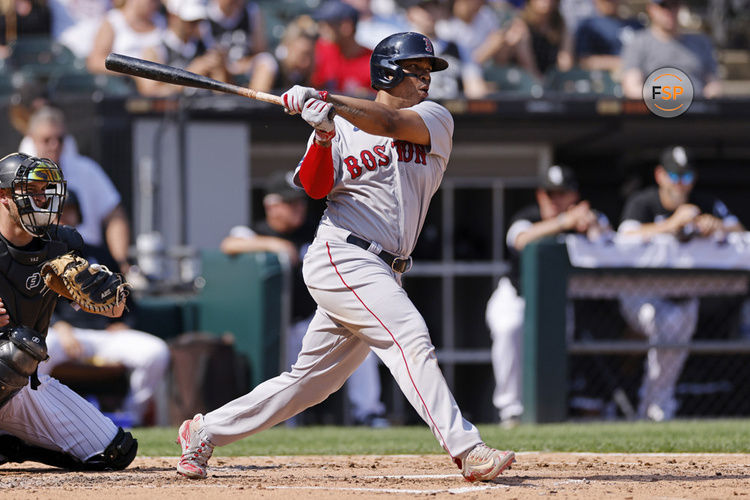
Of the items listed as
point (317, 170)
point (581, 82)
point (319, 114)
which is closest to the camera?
point (319, 114)

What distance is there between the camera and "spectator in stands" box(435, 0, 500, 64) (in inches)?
401

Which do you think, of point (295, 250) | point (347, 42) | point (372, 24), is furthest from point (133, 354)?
point (372, 24)

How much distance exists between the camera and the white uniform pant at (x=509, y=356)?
778cm

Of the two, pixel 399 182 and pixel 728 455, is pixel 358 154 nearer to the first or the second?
pixel 399 182

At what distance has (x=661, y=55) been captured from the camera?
9.47 m

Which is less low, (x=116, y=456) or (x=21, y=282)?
(x=21, y=282)

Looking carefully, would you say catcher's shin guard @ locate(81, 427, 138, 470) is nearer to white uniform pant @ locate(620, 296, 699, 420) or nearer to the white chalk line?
the white chalk line

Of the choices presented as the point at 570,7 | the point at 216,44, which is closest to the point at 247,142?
the point at 216,44

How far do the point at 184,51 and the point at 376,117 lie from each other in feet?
18.5

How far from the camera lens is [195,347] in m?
7.59

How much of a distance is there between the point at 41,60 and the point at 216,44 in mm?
1479

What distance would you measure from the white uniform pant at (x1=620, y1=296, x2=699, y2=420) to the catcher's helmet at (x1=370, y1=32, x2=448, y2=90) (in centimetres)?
391

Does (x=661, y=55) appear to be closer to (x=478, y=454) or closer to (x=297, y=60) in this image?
(x=297, y=60)

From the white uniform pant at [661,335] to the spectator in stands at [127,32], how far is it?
4.25 metres
